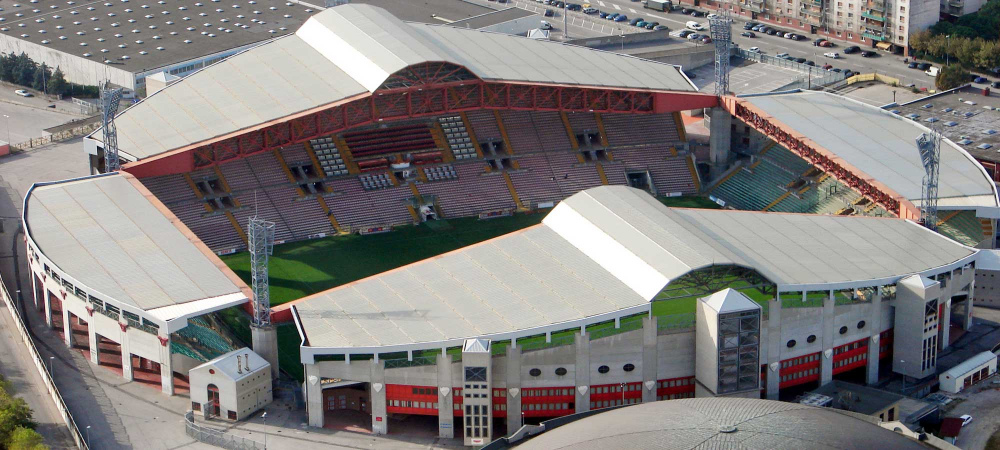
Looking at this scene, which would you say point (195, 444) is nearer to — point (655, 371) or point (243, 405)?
point (243, 405)

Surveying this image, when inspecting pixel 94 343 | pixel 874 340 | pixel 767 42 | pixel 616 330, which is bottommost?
pixel 874 340

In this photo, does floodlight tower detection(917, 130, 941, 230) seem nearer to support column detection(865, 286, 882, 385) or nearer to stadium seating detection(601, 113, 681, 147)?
support column detection(865, 286, 882, 385)

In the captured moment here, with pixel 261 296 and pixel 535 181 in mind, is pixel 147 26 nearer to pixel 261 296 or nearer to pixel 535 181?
pixel 535 181

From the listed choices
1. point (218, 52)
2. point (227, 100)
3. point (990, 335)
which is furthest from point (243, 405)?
point (218, 52)

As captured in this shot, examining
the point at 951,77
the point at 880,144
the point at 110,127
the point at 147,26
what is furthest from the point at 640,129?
the point at 147,26

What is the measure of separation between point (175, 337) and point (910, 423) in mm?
49686

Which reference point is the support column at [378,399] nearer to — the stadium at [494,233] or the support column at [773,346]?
the stadium at [494,233]

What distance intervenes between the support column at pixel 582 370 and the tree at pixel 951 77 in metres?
76.5

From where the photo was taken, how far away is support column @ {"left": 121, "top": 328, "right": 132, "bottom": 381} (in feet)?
359

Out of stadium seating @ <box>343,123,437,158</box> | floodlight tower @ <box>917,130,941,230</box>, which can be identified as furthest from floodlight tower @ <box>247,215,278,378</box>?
floodlight tower @ <box>917,130,941,230</box>

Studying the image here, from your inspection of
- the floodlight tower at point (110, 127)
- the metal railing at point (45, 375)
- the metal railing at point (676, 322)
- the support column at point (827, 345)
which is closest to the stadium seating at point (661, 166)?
the support column at point (827, 345)

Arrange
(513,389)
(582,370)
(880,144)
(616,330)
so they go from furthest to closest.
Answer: (880,144), (616,330), (582,370), (513,389)

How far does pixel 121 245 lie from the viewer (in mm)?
116375

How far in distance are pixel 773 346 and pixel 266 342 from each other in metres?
34.5
